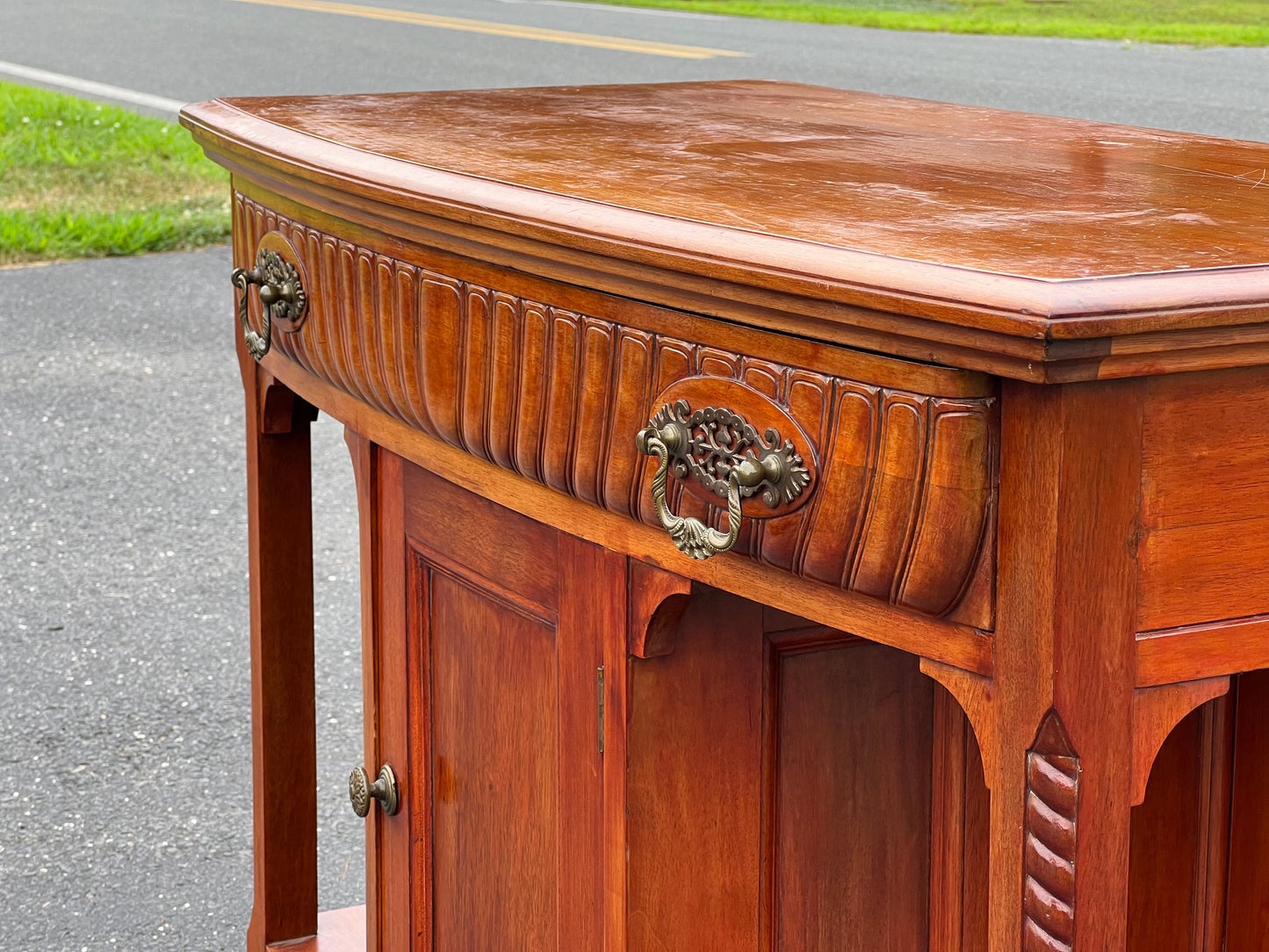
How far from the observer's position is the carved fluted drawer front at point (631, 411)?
0.90 m

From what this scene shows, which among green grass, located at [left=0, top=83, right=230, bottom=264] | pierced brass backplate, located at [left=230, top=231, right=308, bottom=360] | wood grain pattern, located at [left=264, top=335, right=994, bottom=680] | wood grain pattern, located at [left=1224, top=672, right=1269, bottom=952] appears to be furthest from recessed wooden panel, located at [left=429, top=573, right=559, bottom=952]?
green grass, located at [left=0, top=83, right=230, bottom=264]

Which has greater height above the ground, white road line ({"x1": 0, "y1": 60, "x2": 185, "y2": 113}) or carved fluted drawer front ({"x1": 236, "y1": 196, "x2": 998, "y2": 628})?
white road line ({"x1": 0, "y1": 60, "x2": 185, "y2": 113})

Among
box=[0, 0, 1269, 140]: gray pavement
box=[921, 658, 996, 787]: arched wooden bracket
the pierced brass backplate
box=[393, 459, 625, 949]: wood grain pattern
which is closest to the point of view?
box=[921, 658, 996, 787]: arched wooden bracket

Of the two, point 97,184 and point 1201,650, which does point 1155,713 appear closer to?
point 1201,650

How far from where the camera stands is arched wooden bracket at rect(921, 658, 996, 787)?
93cm

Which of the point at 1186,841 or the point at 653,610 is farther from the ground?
the point at 653,610

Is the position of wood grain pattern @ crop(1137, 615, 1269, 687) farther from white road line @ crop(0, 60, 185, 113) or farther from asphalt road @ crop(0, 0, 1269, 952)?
white road line @ crop(0, 60, 185, 113)

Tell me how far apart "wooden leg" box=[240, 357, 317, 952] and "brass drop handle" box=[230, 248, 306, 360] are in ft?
0.44

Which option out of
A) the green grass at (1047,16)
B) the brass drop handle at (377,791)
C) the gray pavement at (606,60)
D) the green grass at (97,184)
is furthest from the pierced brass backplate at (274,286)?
the green grass at (1047,16)

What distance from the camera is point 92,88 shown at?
9.22m

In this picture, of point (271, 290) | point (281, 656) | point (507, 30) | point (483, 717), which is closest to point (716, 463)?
point (483, 717)

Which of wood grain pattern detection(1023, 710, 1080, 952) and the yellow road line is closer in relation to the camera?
wood grain pattern detection(1023, 710, 1080, 952)

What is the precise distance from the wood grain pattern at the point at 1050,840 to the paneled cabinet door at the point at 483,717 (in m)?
0.40

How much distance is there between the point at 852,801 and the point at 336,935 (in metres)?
1.02
